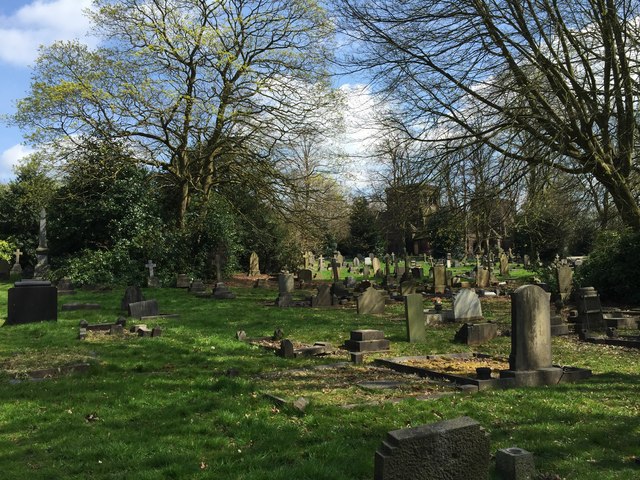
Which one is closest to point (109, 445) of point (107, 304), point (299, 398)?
point (299, 398)

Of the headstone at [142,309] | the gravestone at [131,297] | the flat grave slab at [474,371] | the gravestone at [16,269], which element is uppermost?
the gravestone at [16,269]

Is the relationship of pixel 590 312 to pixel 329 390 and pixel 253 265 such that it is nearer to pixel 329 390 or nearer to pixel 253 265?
pixel 329 390

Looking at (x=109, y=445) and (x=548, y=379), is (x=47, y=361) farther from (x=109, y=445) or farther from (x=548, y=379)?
(x=548, y=379)

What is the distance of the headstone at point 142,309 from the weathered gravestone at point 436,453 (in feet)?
37.2

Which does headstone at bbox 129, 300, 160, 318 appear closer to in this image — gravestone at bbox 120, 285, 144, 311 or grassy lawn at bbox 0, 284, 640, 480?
gravestone at bbox 120, 285, 144, 311

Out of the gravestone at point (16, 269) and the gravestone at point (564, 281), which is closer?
the gravestone at point (564, 281)

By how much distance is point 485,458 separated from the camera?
139 inches

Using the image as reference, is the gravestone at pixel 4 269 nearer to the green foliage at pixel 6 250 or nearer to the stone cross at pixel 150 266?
the green foliage at pixel 6 250

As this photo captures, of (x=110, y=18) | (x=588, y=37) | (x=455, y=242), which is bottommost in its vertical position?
(x=455, y=242)

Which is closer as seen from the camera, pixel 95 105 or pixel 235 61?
pixel 95 105

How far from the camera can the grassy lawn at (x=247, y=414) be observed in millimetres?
4238

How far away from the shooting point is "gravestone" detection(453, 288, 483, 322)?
1348 cm

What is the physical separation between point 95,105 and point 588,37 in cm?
1867

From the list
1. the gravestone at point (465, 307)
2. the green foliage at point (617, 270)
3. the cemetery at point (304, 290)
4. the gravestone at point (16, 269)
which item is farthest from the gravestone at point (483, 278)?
the gravestone at point (16, 269)
